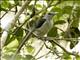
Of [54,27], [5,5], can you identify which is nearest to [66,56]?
[54,27]

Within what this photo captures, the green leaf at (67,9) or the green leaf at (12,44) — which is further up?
the green leaf at (67,9)

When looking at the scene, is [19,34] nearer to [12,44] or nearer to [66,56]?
[12,44]

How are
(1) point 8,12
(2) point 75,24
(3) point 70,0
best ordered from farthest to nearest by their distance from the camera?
(2) point 75,24, (1) point 8,12, (3) point 70,0

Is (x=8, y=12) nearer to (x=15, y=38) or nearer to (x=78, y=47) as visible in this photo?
(x=15, y=38)

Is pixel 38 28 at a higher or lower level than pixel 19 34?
higher

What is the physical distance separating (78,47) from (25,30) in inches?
10.4

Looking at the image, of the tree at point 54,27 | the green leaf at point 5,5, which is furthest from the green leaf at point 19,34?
the green leaf at point 5,5

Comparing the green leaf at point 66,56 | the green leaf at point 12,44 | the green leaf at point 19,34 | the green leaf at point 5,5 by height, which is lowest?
the green leaf at point 66,56

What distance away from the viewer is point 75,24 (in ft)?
3.88

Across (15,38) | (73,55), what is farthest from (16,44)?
(73,55)

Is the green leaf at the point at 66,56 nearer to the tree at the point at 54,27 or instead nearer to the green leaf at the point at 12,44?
the tree at the point at 54,27

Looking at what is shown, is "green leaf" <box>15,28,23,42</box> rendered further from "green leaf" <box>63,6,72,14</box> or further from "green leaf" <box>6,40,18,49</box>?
"green leaf" <box>63,6,72,14</box>

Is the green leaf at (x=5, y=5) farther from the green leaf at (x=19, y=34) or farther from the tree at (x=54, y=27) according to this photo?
the green leaf at (x=19, y=34)

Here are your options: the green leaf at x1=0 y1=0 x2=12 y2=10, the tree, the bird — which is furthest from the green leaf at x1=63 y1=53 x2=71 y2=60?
the green leaf at x1=0 y1=0 x2=12 y2=10
